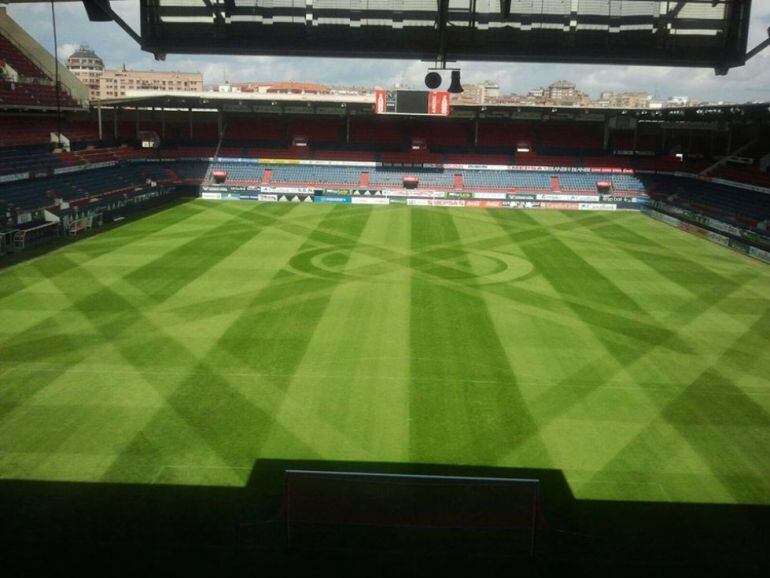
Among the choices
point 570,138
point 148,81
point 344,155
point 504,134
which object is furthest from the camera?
point 148,81

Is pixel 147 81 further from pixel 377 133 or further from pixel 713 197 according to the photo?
pixel 713 197

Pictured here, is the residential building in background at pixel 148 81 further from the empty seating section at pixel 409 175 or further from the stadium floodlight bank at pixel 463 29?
the stadium floodlight bank at pixel 463 29

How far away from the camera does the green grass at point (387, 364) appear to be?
13.4 meters

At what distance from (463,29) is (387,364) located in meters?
12.2

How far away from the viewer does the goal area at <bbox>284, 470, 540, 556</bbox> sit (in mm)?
10289

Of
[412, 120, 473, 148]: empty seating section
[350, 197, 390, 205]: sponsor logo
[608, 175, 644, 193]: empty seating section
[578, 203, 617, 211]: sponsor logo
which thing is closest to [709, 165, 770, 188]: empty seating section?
[608, 175, 644, 193]: empty seating section

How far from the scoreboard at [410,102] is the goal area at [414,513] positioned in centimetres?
4405

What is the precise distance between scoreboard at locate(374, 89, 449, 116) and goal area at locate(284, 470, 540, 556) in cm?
4405

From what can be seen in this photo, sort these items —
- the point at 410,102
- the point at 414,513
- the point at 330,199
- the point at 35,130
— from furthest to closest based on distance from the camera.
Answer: the point at 330,199 < the point at 410,102 < the point at 35,130 < the point at 414,513

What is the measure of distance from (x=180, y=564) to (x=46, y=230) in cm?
2911

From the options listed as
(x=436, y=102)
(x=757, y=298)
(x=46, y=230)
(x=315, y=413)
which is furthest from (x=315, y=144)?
(x=315, y=413)

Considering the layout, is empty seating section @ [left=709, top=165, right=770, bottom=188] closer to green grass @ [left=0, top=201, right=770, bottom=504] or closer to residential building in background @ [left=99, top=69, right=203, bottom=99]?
green grass @ [left=0, top=201, right=770, bottom=504]

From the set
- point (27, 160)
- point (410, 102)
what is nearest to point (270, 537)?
point (27, 160)

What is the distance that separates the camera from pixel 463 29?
712 cm
